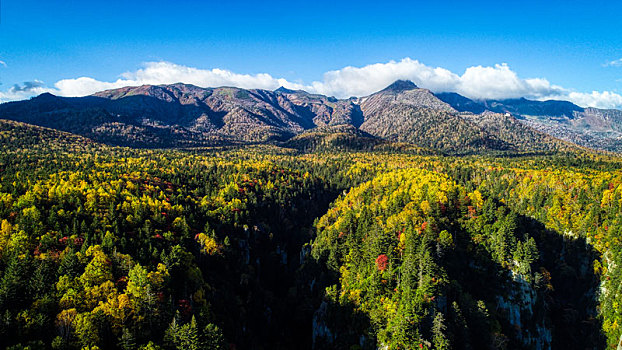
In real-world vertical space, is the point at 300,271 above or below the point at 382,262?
below

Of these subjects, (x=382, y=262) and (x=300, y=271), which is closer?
(x=382, y=262)

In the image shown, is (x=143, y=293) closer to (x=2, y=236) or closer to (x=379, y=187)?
(x=2, y=236)

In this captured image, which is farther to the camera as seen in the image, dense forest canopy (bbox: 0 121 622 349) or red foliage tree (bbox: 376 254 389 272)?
red foliage tree (bbox: 376 254 389 272)

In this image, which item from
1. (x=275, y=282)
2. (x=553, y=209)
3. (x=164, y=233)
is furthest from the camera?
(x=553, y=209)

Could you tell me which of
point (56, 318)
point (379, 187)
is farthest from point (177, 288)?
point (379, 187)

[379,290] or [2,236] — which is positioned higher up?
[2,236]

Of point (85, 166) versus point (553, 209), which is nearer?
point (553, 209)

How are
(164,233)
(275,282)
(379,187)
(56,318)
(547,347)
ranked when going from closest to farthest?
(56,318) < (547,347) < (164,233) < (275,282) < (379,187)

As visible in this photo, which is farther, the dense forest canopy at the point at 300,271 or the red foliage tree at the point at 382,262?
the red foliage tree at the point at 382,262
